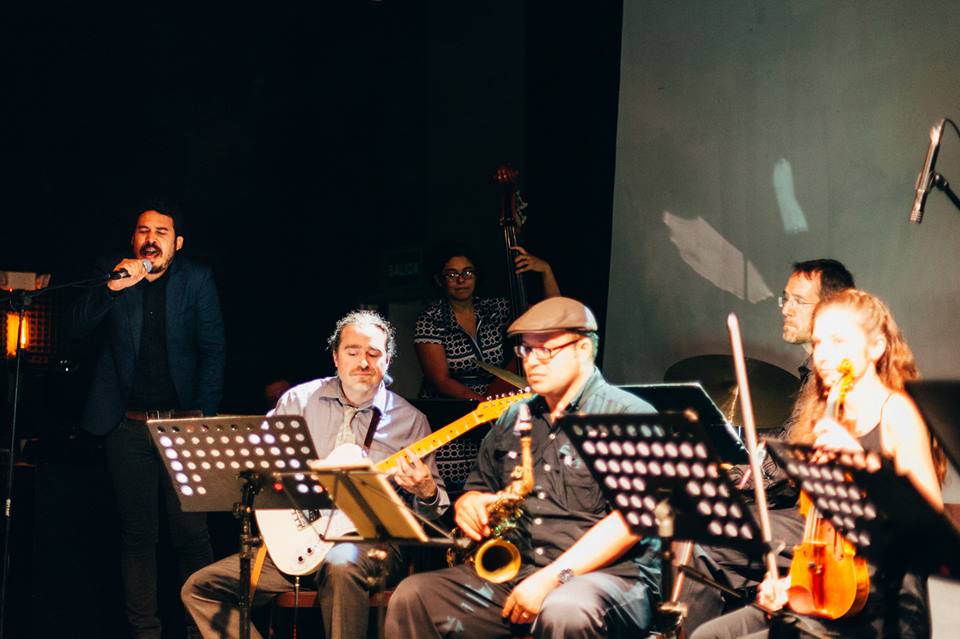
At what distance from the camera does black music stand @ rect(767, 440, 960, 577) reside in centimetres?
242

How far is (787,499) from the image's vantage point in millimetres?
3867

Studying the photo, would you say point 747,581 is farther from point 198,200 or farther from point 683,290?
point 198,200

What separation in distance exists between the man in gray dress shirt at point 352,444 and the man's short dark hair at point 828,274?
1.69 metres

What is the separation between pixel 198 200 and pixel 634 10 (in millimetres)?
2846

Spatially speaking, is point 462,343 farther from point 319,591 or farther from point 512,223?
point 319,591

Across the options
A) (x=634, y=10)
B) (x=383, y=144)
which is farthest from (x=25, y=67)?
(x=634, y=10)

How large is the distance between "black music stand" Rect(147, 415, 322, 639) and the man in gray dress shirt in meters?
0.43

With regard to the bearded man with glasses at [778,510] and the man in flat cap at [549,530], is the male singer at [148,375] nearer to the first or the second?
the man in flat cap at [549,530]

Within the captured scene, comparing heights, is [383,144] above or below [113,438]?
above

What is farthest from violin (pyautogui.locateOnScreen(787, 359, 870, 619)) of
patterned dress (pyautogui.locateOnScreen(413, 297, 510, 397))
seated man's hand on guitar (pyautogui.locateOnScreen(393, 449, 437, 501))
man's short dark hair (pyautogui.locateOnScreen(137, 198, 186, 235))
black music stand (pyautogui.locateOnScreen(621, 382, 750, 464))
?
man's short dark hair (pyautogui.locateOnScreen(137, 198, 186, 235))

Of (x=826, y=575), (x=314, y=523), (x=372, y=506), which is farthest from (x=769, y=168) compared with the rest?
(x=372, y=506)

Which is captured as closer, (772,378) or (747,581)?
(747,581)

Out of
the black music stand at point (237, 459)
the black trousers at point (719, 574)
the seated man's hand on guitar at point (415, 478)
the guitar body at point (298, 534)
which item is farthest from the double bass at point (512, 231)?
the black music stand at point (237, 459)

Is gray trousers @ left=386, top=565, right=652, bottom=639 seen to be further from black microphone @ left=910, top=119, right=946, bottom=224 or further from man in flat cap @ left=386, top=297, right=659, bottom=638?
black microphone @ left=910, top=119, right=946, bottom=224
